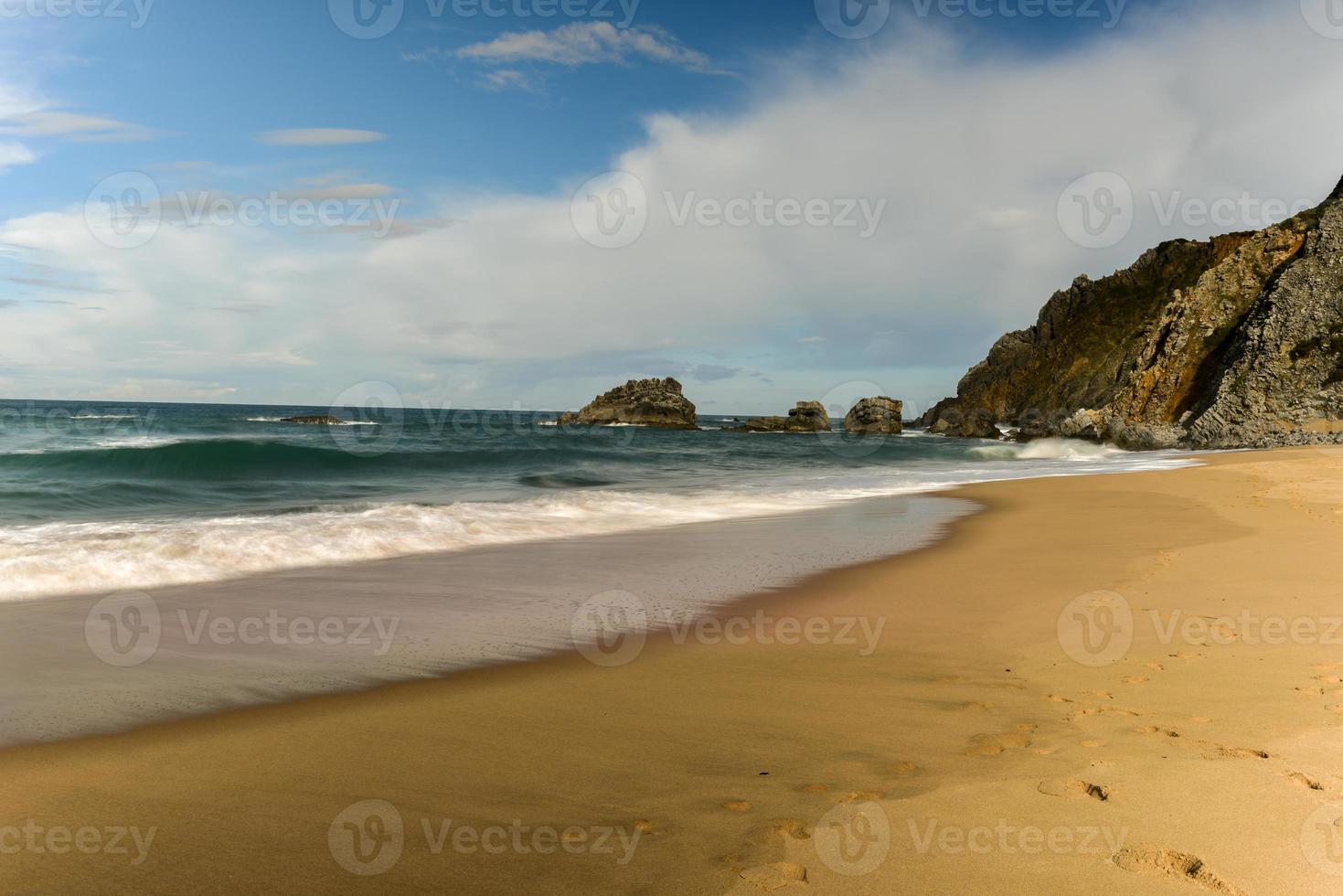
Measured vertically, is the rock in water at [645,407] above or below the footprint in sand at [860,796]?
above

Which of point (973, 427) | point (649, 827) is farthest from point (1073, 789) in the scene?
point (973, 427)

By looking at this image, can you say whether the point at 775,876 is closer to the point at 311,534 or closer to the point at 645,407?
the point at 311,534

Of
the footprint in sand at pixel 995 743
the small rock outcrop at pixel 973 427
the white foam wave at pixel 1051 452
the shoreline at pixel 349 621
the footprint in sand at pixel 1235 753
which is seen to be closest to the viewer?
the footprint in sand at pixel 1235 753

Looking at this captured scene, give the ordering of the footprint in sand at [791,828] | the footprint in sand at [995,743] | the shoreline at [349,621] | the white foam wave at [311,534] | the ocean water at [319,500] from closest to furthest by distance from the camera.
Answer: the footprint in sand at [791,828] → the footprint in sand at [995,743] → the shoreline at [349,621] → the white foam wave at [311,534] → the ocean water at [319,500]

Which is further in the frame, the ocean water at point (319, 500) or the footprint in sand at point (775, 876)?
the ocean water at point (319, 500)

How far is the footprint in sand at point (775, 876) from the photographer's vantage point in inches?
99.2

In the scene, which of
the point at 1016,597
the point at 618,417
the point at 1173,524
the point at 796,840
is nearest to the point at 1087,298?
the point at 618,417

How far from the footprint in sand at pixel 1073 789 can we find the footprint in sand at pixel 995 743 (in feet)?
1.24

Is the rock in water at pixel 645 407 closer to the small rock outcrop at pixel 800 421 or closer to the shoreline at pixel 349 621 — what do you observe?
the small rock outcrop at pixel 800 421

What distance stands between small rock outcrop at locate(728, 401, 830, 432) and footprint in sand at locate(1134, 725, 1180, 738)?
7869 centimetres

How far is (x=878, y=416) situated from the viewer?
79.1 meters

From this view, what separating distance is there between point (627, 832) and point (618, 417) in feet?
292

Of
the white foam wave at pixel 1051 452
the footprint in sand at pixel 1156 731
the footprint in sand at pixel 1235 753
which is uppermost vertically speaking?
the white foam wave at pixel 1051 452

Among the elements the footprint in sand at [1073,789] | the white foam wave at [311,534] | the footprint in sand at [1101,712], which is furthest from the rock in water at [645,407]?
the footprint in sand at [1073,789]
